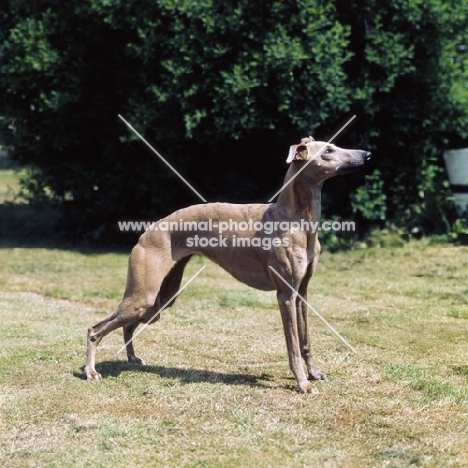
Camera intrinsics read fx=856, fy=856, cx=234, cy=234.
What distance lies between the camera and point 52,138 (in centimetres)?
1273

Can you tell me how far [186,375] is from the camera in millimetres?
6238

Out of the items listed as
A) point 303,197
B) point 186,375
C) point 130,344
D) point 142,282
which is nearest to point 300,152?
point 303,197

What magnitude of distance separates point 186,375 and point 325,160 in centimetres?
186

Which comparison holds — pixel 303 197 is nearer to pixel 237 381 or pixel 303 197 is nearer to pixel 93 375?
pixel 237 381

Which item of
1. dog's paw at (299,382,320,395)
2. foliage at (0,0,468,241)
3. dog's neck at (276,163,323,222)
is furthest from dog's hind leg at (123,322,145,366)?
foliage at (0,0,468,241)

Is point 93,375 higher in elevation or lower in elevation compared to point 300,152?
lower

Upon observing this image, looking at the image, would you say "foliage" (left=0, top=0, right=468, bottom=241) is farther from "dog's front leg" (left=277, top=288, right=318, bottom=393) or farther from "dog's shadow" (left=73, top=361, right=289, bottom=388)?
"dog's front leg" (left=277, top=288, right=318, bottom=393)

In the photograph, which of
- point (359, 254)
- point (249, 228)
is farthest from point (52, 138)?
point (249, 228)

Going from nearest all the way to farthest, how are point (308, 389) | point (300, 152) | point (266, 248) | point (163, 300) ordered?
point (308, 389) → point (300, 152) → point (266, 248) → point (163, 300)

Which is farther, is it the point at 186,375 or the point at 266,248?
the point at 186,375

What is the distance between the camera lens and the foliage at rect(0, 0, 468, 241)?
11133mm

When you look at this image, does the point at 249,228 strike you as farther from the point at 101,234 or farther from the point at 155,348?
the point at 101,234

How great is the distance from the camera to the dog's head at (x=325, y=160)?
5836mm

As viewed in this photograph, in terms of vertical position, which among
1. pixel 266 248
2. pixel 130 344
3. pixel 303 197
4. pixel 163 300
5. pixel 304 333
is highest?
pixel 303 197
